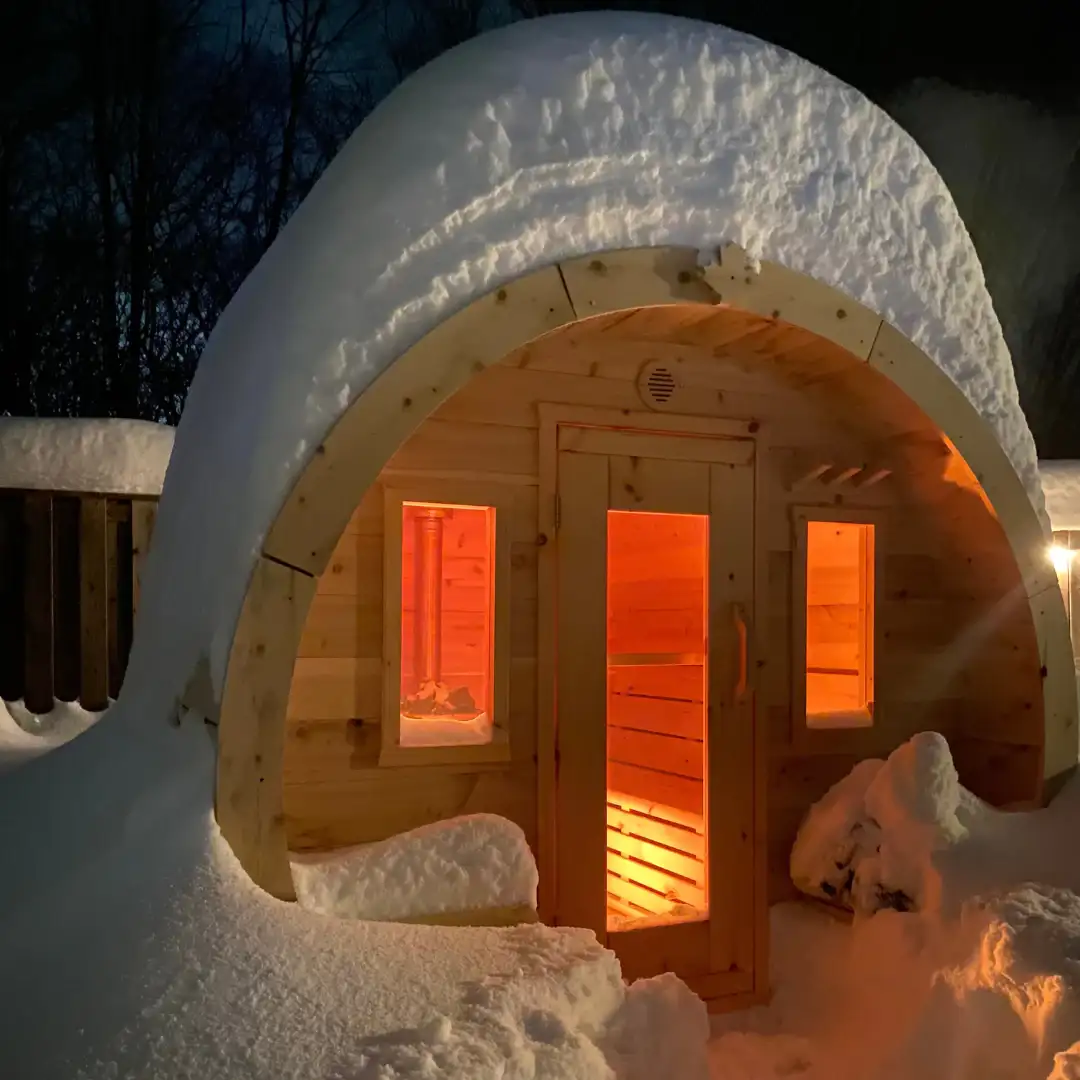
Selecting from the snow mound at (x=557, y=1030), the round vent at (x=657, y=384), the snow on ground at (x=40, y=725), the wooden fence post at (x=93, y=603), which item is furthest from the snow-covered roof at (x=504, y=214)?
the wooden fence post at (x=93, y=603)

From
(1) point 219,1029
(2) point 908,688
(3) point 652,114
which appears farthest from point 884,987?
(3) point 652,114

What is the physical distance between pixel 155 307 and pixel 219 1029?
1112cm

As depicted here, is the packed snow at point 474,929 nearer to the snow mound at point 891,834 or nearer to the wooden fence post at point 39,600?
the snow mound at point 891,834

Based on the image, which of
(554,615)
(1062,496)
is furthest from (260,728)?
(1062,496)

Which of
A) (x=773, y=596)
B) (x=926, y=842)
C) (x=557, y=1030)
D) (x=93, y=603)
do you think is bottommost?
(x=557, y=1030)

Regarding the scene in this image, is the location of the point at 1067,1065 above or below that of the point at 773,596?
below

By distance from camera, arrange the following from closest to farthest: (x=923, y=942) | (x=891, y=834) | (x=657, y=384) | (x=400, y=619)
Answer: (x=400, y=619) → (x=923, y=942) → (x=891, y=834) → (x=657, y=384)

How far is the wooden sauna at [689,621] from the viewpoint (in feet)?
11.4

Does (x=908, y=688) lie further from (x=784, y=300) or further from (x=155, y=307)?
(x=155, y=307)

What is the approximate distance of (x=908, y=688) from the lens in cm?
450

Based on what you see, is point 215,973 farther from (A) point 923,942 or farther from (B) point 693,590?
(B) point 693,590

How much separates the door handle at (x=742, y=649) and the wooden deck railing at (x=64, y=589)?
3.52 meters

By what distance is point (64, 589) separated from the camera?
5.77 meters

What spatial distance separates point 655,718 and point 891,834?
1.66 m
